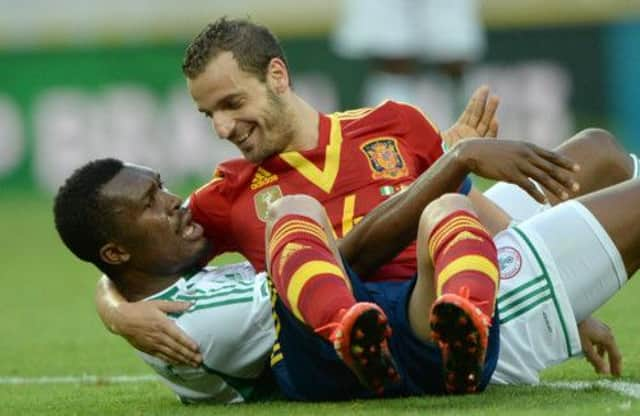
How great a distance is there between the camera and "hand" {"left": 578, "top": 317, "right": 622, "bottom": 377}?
5.05 m

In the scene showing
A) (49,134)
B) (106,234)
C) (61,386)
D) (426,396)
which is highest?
(106,234)

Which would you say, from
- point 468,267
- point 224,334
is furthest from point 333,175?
point 468,267

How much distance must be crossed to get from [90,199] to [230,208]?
20.6 inches

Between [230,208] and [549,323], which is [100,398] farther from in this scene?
[549,323]

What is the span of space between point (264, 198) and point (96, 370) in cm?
135

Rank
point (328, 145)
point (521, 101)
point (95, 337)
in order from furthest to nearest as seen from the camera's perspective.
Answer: point (521, 101)
point (95, 337)
point (328, 145)

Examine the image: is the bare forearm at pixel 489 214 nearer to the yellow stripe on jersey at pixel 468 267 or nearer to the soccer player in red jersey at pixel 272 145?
the soccer player in red jersey at pixel 272 145

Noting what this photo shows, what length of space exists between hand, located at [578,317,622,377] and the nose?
3.97 feet

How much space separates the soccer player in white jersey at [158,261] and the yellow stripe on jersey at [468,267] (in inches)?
29.9

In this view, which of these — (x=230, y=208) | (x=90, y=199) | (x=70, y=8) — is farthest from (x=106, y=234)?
(x=70, y=8)

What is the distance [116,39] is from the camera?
15.8 m

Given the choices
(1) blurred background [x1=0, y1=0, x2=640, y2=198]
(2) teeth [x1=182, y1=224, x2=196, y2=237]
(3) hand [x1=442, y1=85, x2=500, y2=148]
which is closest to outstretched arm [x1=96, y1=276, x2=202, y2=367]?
(2) teeth [x1=182, y1=224, x2=196, y2=237]

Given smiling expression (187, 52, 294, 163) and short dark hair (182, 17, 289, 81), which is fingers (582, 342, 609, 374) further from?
short dark hair (182, 17, 289, 81)

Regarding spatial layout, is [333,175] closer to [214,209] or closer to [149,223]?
[214,209]
